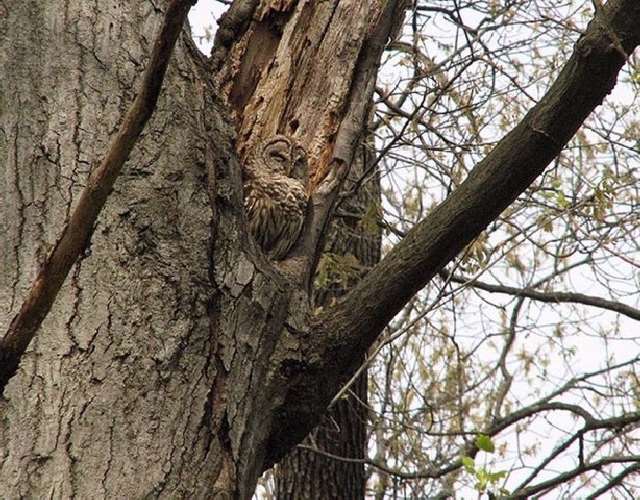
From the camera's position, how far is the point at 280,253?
2.68 metres

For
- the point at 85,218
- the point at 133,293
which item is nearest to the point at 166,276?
the point at 133,293

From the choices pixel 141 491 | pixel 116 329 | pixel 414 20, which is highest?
pixel 414 20

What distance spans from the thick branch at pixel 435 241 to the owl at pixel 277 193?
1.61 ft

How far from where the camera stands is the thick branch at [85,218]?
1.47 meters

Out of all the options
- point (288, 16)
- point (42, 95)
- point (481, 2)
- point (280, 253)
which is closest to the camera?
point (42, 95)

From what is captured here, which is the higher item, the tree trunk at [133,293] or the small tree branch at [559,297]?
the small tree branch at [559,297]

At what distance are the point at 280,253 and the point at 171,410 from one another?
926 millimetres

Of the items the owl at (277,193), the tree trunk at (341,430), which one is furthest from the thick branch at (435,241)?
the tree trunk at (341,430)

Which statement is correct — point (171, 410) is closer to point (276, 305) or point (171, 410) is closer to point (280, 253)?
point (276, 305)

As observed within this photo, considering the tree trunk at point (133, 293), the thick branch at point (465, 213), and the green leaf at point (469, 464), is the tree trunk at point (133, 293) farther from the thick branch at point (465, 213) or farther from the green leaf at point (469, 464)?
the green leaf at point (469, 464)

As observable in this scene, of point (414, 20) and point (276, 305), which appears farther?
point (414, 20)

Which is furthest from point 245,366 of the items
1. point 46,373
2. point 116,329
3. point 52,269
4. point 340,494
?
point 340,494

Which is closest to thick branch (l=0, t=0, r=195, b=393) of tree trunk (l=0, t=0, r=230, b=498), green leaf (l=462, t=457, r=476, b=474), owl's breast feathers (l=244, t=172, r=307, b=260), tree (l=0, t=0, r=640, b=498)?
tree (l=0, t=0, r=640, b=498)

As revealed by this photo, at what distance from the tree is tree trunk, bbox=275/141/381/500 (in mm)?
2341
